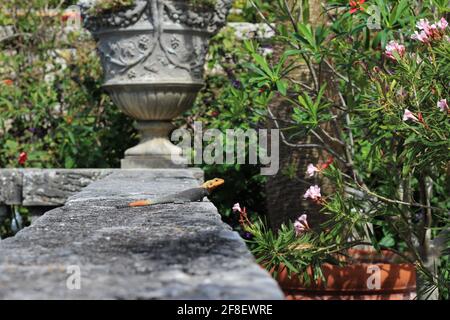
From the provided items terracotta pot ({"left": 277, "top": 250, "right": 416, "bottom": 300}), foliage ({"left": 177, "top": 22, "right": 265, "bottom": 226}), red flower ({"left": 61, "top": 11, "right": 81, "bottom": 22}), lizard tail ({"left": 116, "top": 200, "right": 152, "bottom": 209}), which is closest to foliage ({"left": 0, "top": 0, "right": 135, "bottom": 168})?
red flower ({"left": 61, "top": 11, "right": 81, "bottom": 22})

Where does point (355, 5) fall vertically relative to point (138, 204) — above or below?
above

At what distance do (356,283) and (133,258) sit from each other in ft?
7.78

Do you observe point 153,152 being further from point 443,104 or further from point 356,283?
point 443,104

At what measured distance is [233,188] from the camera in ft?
17.5

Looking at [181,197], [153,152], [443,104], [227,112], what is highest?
[443,104]

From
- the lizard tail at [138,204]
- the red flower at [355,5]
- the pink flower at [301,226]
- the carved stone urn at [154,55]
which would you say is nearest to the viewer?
the lizard tail at [138,204]

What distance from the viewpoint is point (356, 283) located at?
3975 mm

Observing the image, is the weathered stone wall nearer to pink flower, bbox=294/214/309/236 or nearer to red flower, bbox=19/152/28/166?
pink flower, bbox=294/214/309/236

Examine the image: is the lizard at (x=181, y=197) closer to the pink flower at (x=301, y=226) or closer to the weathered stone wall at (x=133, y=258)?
the weathered stone wall at (x=133, y=258)

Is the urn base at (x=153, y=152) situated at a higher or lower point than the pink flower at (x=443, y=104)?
lower

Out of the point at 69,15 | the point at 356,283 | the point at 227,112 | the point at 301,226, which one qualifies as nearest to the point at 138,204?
the point at 301,226

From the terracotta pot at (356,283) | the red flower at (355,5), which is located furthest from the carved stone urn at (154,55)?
the red flower at (355,5)

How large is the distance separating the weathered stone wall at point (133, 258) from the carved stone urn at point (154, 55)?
2057 millimetres

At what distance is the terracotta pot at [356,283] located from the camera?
397 cm
